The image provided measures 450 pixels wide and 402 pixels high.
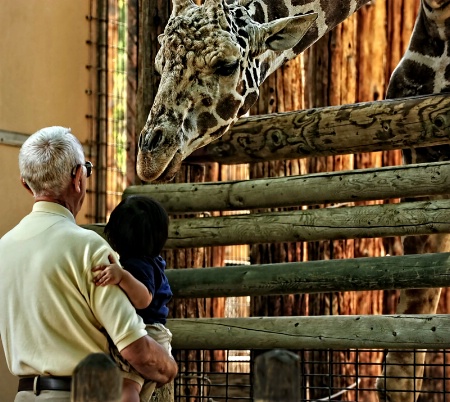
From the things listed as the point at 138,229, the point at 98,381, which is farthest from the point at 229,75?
the point at 98,381

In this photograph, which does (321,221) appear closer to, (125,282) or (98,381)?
(125,282)

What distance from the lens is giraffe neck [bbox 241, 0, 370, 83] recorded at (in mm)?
6770

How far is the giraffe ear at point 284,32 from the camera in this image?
636cm

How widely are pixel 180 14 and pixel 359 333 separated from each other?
211 centimetres

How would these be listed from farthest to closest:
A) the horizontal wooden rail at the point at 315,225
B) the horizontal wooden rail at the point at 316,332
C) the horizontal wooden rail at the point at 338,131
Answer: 1. the horizontal wooden rail at the point at 338,131
2. the horizontal wooden rail at the point at 315,225
3. the horizontal wooden rail at the point at 316,332

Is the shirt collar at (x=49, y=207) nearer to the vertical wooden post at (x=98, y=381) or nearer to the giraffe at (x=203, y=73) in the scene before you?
the vertical wooden post at (x=98, y=381)

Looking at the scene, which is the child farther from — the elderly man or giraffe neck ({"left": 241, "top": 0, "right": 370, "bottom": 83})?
giraffe neck ({"left": 241, "top": 0, "right": 370, "bottom": 83})

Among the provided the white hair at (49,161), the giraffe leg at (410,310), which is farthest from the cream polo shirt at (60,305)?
the giraffe leg at (410,310)

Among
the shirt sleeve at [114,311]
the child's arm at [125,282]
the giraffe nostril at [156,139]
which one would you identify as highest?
the giraffe nostril at [156,139]

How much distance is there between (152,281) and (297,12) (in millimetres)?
3475

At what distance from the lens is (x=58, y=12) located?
9352 mm

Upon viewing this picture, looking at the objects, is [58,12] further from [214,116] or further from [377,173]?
[377,173]

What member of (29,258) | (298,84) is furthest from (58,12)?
(29,258)

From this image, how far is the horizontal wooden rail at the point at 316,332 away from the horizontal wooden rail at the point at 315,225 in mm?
517
